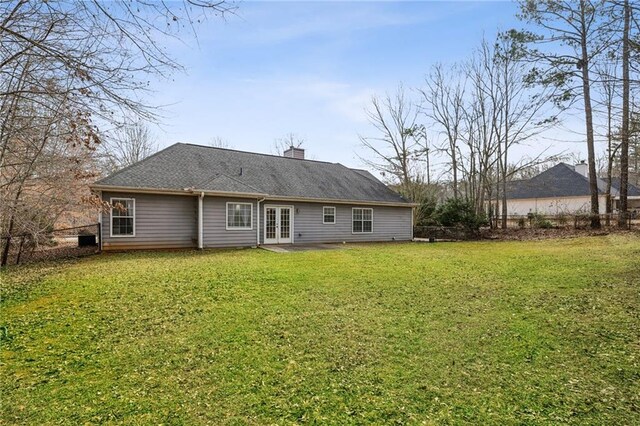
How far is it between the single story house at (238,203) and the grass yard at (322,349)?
4.58 metres

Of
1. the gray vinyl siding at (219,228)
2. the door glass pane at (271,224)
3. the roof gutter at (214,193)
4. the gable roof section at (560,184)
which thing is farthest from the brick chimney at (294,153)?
the gable roof section at (560,184)

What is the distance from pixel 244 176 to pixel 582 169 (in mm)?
34286

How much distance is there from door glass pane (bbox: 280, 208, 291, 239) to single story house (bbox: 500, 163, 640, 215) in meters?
23.8

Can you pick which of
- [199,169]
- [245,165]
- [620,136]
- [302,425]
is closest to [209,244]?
[199,169]

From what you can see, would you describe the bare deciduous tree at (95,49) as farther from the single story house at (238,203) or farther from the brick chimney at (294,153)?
the brick chimney at (294,153)

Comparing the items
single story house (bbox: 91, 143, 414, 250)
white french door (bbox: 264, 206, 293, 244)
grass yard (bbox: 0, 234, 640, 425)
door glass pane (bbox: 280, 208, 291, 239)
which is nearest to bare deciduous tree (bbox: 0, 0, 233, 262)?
grass yard (bbox: 0, 234, 640, 425)

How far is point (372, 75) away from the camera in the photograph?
1363 cm

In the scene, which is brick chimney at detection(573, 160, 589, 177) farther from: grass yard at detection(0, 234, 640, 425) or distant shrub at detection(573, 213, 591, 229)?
grass yard at detection(0, 234, 640, 425)

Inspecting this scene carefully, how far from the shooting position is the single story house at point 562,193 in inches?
1190

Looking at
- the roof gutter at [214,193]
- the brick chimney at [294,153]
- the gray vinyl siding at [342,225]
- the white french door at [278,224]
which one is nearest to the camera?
the roof gutter at [214,193]

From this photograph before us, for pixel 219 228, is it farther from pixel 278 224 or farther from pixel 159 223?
pixel 278 224

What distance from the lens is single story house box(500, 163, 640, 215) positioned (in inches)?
1190

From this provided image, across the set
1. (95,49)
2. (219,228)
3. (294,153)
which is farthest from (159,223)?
(294,153)

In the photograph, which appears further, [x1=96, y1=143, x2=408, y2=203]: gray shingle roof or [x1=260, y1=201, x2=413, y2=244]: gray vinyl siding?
[x1=260, y1=201, x2=413, y2=244]: gray vinyl siding
